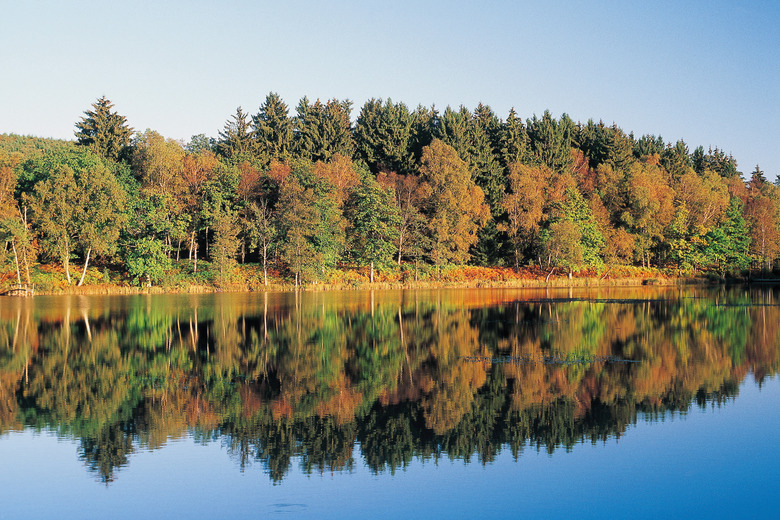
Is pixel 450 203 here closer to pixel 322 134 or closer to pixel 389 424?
pixel 322 134

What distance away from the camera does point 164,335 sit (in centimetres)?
2723

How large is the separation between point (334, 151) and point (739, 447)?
68950 millimetres

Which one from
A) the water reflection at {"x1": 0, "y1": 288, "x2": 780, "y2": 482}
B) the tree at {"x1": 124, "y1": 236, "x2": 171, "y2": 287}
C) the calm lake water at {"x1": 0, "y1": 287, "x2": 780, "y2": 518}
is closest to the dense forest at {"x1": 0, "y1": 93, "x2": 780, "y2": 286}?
the tree at {"x1": 124, "y1": 236, "x2": 171, "y2": 287}

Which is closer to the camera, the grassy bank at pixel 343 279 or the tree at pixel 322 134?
the grassy bank at pixel 343 279

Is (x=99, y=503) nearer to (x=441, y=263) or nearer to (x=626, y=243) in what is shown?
(x=441, y=263)

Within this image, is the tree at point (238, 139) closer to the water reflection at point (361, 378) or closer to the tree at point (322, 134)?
the tree at point (322, 134)

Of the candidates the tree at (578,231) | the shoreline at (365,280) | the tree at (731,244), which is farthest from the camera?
the tree at (731,244)

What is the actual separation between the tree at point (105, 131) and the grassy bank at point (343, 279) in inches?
629

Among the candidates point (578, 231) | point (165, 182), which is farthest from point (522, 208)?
point (165, 182)

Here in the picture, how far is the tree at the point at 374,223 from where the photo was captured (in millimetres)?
64625

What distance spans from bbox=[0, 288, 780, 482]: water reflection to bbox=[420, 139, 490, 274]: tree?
33.5 m

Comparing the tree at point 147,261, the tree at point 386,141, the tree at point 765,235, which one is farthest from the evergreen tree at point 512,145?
the tree at point 147,261

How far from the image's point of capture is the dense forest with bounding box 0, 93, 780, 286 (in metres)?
Answer: 56.7

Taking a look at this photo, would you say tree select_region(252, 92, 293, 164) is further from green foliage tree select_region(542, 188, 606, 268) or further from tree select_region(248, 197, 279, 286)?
green foliage tree select_region(542, 188, 606, 268)
